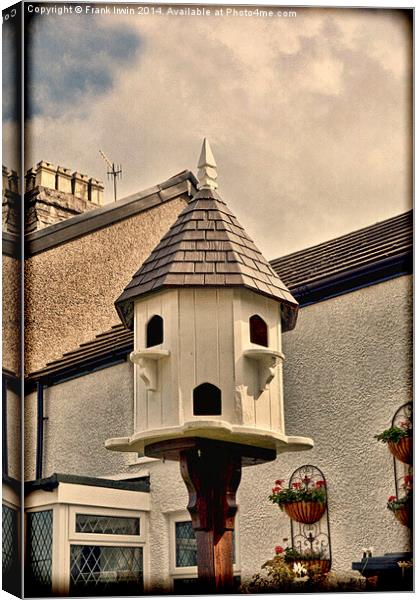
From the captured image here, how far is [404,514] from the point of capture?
951cm

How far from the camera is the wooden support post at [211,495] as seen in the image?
8844 millimetres

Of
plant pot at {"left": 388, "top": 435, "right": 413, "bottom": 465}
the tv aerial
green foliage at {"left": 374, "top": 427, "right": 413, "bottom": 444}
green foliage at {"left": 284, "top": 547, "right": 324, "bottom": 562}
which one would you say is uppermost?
the tv aerial

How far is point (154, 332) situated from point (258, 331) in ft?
2.27

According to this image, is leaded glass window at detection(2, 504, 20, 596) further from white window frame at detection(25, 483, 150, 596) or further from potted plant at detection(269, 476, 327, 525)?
potted plant at detection(269, 476, 327, 525)

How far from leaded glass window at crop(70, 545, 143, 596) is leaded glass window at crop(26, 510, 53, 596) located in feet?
0.56

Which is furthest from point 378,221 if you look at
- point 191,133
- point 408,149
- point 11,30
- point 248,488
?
point 11,30

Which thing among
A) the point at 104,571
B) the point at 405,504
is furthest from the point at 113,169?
the point at 405,504

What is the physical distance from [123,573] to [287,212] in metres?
2.84

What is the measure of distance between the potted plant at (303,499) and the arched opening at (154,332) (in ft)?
4.75

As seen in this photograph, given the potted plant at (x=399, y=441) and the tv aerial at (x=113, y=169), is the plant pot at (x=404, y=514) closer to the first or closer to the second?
the potted plant at (x=399, y=441)

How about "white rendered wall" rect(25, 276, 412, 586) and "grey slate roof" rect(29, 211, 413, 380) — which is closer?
"white rendered wall" rect(25, 276, 412, 586)

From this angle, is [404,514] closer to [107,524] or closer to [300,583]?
[300,583]

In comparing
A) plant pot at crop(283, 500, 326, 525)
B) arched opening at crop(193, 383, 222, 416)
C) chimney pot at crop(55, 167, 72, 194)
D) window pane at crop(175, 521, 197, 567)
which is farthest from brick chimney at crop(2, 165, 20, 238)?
plant pot at crop(283, 500, 326, 525)

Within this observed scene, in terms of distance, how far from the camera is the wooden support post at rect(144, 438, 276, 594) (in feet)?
29.0
